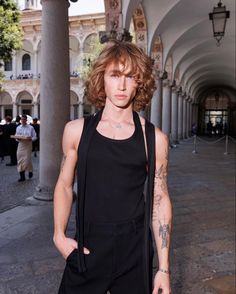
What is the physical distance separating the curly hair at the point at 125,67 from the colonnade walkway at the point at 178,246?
193 centimetres

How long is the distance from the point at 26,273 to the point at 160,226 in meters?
1.99

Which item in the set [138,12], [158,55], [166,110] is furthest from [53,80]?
[166,110]

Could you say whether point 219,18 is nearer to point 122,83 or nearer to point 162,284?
point 122,83

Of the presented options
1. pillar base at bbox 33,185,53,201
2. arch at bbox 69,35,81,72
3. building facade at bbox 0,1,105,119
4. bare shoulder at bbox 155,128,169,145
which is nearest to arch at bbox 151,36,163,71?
pillar base at bbox 33,185,53,201

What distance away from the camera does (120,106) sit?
1.59 meters

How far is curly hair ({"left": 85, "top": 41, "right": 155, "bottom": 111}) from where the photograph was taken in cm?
156

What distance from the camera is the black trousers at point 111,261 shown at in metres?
1.52

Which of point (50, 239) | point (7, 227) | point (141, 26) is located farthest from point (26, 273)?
point (141, 26)

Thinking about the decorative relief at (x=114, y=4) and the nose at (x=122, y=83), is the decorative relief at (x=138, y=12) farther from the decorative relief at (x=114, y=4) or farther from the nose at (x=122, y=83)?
the nose at (x=122, y=83)

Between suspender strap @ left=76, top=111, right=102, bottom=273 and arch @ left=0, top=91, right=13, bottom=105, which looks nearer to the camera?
suspender strap @ left=76, top=111, right=102, bottom=273

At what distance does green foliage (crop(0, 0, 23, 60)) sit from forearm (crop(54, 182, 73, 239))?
13.0 m

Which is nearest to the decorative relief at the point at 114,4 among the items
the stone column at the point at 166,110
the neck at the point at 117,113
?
the neck at the point at 117,113

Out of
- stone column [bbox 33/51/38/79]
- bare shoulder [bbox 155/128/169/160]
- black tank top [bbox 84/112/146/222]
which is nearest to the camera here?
black tank top [bbox 84/112/146/222]

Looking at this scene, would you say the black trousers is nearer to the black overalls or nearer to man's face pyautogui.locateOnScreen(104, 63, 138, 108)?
the black overalls
